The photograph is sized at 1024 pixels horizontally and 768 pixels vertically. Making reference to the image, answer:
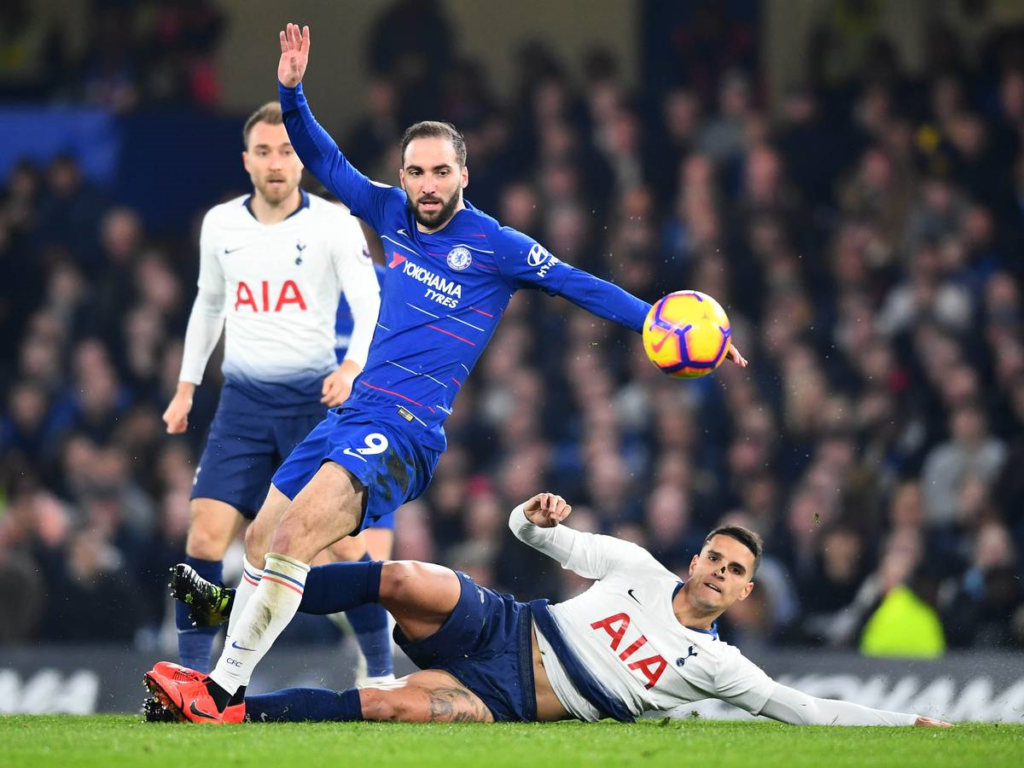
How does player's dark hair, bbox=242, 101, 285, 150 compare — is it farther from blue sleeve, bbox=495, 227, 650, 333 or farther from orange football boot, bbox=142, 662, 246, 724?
orange football boot, bbox=142, 662, 246, 724

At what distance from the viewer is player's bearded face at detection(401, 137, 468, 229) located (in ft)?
20.8

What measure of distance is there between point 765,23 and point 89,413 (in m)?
6.93

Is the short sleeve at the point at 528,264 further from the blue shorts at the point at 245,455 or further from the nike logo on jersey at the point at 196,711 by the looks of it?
the nike logo on jersey at the point at 196,711

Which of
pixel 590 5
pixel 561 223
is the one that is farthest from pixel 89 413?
pixel 590 5

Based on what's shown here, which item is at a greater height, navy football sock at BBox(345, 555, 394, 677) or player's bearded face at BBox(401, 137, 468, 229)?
player's bearded face at BBox(401, 137, 468, 229)

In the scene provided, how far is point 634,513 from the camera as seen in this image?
11.0m

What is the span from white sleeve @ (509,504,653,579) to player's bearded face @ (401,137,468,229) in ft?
4.36

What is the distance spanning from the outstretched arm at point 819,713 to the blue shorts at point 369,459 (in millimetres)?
1731

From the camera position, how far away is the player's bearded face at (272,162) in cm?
727

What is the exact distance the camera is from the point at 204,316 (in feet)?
24.8

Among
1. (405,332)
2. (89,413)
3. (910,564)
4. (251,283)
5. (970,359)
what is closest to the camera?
(405,332)

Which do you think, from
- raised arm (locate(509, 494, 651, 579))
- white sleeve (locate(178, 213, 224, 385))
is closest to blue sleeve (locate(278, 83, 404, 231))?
white sleeve (locate(178, 213, 224, 385))

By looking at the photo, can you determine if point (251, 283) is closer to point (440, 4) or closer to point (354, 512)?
point (354, 512)

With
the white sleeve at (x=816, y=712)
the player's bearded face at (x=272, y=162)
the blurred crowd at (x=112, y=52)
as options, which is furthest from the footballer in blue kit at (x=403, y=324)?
the blurred crowd at (x=112, y=52)
